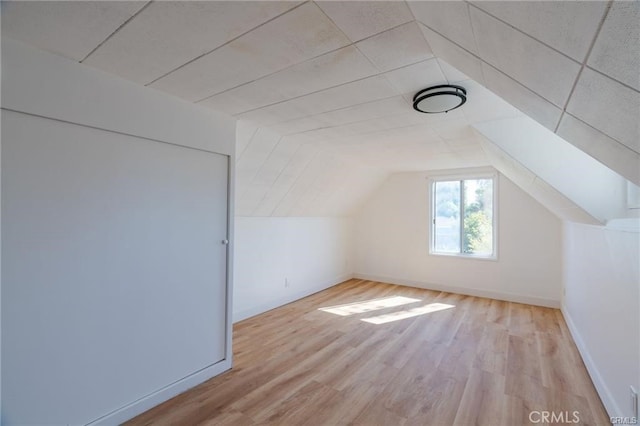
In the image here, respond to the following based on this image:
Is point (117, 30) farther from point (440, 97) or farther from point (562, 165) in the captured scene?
point (562, 165)

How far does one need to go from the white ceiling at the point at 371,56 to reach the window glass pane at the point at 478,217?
249 centimetres

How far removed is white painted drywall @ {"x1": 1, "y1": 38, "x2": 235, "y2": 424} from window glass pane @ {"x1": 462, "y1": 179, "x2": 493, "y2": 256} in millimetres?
4119

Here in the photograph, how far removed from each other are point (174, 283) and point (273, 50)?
1693 millimetres

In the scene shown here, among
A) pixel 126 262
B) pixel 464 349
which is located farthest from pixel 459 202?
pixel 126 262

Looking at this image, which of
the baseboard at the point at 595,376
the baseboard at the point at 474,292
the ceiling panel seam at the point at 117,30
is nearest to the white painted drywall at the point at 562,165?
the baseboard at the point at 595,376

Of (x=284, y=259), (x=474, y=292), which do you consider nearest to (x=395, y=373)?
(x=284, y=259)

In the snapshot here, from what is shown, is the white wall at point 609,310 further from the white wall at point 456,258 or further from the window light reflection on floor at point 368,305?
the window light reflection on floor at point 368,305

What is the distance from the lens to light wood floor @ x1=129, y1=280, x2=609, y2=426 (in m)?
1.88

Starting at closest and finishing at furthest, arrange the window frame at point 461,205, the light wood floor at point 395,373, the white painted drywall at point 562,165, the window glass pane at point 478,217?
1. the light wood floor at point 395,373
2. the white painted drywall at point 562,165
3. the window frame at point 461,205
4. the window glass pane at point 478,217

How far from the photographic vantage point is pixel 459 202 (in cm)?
482

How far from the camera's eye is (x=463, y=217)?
15.7ft

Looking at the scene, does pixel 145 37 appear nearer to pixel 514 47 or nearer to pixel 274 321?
pixel 514 47

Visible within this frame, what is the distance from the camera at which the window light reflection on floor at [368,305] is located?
3.89 metres

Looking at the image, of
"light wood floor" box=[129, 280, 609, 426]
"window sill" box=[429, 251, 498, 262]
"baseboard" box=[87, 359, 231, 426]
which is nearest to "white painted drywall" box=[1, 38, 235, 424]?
"baseboard" box=[87, 359, 231, 426]
